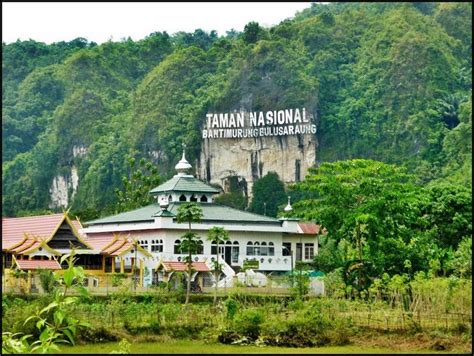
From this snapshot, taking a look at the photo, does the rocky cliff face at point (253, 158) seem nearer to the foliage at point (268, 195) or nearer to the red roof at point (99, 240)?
the foliage at point (268, 195)

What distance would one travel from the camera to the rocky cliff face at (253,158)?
276 ft

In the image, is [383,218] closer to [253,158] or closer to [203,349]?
[203,349]

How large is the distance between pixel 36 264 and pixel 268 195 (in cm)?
4318

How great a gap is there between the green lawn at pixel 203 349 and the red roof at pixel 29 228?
49.4 ft

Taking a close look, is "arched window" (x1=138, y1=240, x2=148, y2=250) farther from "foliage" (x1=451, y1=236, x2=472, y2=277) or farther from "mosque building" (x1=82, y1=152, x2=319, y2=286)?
"foliage" (x1=451, y1=236, x2=472, y2=277)

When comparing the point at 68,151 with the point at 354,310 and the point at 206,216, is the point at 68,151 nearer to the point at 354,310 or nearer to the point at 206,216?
the point at 206,216

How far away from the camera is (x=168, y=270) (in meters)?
39.8

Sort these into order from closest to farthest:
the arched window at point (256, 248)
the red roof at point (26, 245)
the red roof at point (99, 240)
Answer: the red roof at point (26, 245), the red roof at point (99, 240), the arched window at point (256, 248)

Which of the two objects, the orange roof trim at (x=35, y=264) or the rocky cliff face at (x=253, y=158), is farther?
the rocky cliff face at (x=253, y=158)

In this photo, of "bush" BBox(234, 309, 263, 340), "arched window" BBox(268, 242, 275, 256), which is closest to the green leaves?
"arched window" BBox(268, 242, 275, 256)

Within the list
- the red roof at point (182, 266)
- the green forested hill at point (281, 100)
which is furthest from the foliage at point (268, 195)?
the red roof at point (182, 266)

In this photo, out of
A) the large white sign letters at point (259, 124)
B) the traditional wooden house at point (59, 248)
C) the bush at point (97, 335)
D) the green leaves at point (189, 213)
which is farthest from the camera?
the large white sign letters at point (259, 124)

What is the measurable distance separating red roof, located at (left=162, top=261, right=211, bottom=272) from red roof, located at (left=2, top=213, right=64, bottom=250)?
4.15 m

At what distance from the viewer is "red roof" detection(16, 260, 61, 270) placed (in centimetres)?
3566
